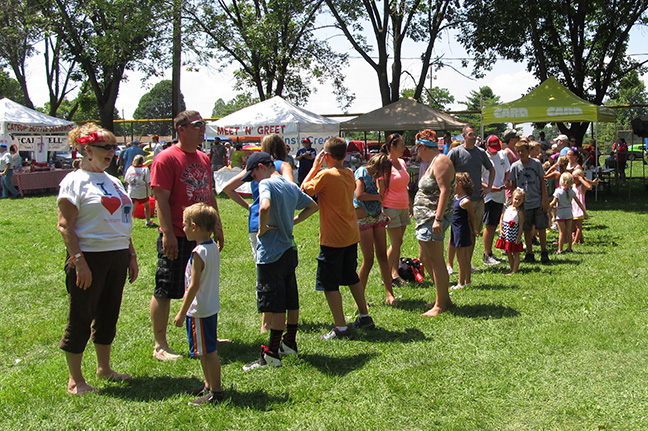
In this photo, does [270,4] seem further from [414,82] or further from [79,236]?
[79,236]

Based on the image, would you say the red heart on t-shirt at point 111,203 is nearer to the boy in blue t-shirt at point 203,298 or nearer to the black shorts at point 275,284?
the boy in blue t-shirt at point 203,298

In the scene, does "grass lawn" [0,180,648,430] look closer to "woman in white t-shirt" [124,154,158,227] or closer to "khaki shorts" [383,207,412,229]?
"khaki shorts" [383,207,412,229]

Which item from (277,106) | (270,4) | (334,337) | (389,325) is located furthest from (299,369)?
(270,4)

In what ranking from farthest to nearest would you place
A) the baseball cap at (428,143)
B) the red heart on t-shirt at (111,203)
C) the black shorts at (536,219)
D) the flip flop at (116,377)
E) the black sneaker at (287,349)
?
the black shorts at (536,219) → the baseball cap at (428,143) → the black sneaker at (287,349) → the flip flop at (116,377) → the red heart on t-shirt at (111,203)

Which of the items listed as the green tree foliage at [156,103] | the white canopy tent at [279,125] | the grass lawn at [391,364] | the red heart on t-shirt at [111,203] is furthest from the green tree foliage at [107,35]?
the green tree foliage at [156,103]

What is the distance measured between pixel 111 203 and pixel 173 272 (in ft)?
2.89

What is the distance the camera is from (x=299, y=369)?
4590mm

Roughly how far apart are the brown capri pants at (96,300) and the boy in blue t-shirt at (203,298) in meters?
0.63

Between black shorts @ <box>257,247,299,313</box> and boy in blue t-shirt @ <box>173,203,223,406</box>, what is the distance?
26.9 inches

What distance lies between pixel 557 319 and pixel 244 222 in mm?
8120

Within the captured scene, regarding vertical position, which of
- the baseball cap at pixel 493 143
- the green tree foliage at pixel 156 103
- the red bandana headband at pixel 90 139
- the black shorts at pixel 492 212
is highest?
the green tree foliage at pixel 156 103

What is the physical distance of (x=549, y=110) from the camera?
15.3 metres

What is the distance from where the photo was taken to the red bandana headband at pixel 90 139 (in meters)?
4.05

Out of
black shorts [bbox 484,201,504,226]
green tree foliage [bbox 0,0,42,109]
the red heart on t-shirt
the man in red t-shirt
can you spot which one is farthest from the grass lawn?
green tree foliage [bbox 0,0,42,109]
